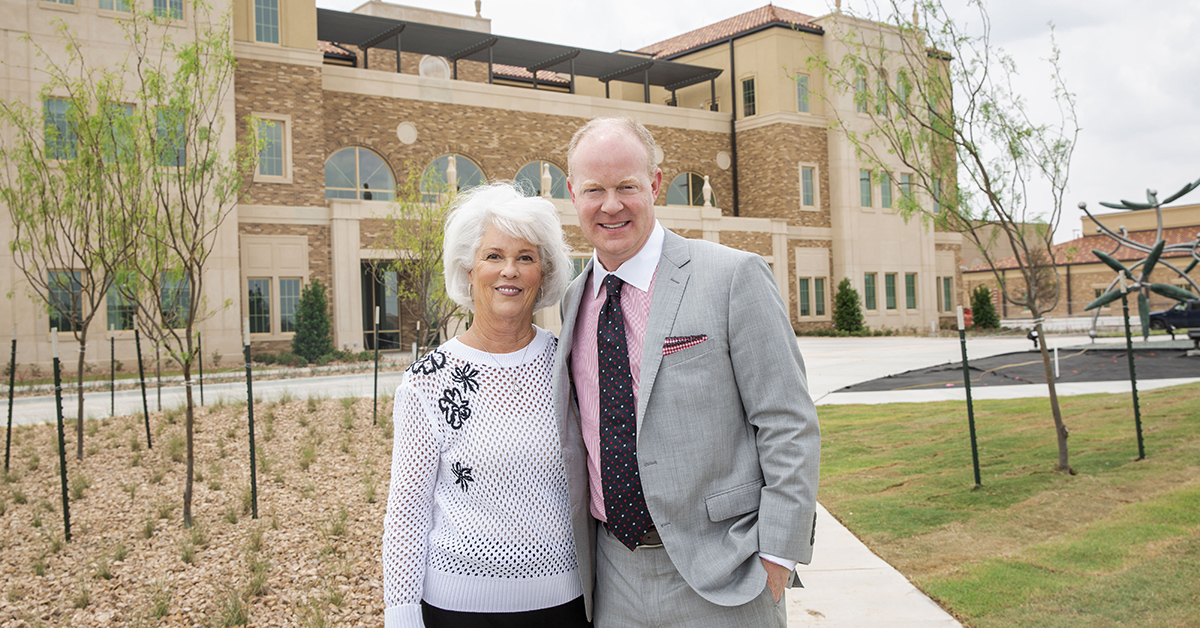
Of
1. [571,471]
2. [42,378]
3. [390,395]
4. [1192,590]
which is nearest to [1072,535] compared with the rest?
[1192,590]

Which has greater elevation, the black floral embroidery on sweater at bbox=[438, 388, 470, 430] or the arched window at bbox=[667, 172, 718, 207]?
the arched window at bbox=[667, 172, 718, 207]

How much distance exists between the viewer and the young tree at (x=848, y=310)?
32.7 m

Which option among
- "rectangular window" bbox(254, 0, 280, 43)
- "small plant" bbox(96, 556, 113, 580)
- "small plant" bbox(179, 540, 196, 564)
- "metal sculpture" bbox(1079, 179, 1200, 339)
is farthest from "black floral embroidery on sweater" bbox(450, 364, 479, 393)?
"rectangular window" bbox(254, 0, 280, 43)

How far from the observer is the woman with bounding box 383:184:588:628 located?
2305 millimetres

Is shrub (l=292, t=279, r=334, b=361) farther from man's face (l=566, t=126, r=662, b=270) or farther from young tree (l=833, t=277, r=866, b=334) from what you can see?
man's face (l=566, t=126, r=662, b=270)

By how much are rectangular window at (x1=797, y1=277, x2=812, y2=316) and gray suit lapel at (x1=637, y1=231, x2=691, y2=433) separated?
3225cm

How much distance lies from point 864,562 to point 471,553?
336cm

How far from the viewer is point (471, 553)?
90.4 inches

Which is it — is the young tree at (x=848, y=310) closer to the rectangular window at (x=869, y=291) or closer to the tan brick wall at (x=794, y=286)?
the tan brick wall at (x=794, y=286)

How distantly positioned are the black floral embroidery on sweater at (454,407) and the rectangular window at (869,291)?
112 ft

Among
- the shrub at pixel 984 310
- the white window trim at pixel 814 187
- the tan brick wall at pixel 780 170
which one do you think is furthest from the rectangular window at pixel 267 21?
the shrub at pixel 984 310

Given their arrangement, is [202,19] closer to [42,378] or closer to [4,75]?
[4,75]

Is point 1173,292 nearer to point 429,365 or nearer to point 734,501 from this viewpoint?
point 734,501

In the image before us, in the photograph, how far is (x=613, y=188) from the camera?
7.53 ft
